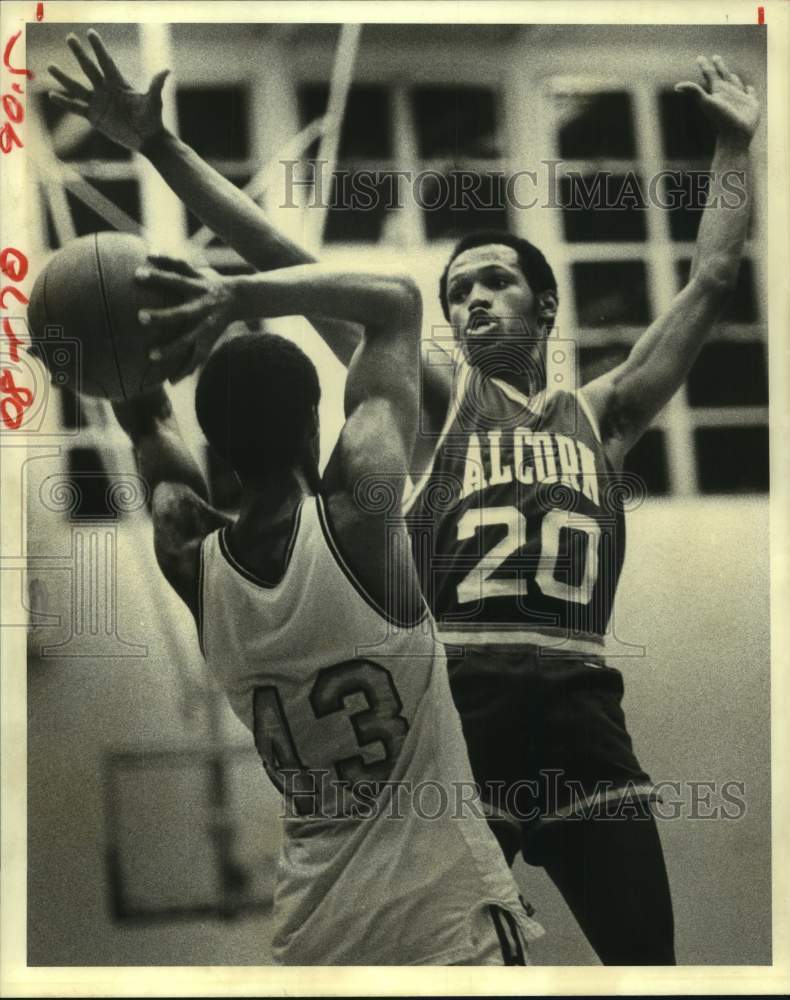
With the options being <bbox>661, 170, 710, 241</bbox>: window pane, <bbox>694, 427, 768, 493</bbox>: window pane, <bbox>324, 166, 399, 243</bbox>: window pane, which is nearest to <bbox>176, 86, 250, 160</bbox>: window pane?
<bbox>324, 166, 399, 243</bbox>: window pane

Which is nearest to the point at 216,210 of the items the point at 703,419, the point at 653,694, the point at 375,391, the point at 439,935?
the point at 375,391

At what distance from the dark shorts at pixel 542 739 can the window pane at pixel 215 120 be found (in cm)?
187

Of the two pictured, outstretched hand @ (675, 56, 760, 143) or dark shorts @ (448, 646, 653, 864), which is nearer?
dark shorts @ (448, 646, 653, 864)

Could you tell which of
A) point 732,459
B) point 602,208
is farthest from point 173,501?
point 732,459

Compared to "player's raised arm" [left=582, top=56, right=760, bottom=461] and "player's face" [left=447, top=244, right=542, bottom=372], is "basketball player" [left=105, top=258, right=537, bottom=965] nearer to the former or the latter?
"player's face" [left=447, top=244, right=542, bottom=372]

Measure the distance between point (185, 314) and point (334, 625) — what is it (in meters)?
1.15

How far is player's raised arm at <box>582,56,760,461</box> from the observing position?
3.72 m

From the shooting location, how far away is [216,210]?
3707 millimetres

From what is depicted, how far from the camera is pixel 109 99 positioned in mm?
3736

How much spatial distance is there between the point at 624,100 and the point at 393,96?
786 mm

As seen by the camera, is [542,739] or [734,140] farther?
[734,140]

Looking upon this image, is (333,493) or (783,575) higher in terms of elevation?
(333,493)

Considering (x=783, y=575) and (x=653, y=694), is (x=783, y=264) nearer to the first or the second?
(x=783, y=575)

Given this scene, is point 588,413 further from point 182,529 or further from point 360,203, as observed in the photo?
point 182,529
